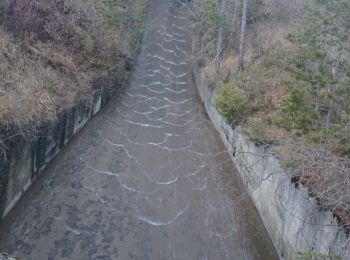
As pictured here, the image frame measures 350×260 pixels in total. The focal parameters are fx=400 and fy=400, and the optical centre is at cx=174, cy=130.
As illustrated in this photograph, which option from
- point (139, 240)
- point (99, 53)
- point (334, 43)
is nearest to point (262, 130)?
point (334, 43)

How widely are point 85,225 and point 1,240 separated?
5.94ft

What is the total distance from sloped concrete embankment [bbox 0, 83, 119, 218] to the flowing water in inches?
11.5

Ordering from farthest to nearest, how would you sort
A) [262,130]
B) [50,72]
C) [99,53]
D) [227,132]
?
[99,53]
[227,132]
[50,72]
[262,130]

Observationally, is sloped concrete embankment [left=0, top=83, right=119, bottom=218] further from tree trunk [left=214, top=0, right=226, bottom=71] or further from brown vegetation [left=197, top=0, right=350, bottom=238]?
tree trunk [left=214, top=0, right=226, bottom=71]

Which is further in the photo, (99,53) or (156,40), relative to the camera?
(156,40)

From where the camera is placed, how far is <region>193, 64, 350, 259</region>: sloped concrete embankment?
6883 millimetres

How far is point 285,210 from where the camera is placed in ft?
27.5

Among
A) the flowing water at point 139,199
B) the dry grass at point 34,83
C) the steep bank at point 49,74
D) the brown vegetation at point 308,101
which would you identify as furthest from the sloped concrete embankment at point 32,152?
the brown vegetation at point 308,101

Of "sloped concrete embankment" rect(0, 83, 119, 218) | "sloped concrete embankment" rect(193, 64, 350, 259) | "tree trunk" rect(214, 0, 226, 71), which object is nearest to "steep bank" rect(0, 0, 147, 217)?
"sloped concrete embankment" rect(0, 83, 119, 218)

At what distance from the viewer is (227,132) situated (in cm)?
1394

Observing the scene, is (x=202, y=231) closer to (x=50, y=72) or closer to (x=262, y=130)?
(x=262, y=130)

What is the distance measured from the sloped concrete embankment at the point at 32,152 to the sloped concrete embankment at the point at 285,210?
5109 mm

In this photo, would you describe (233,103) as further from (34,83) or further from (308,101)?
(34,83)

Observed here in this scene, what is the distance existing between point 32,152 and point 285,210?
6335 millimetres
